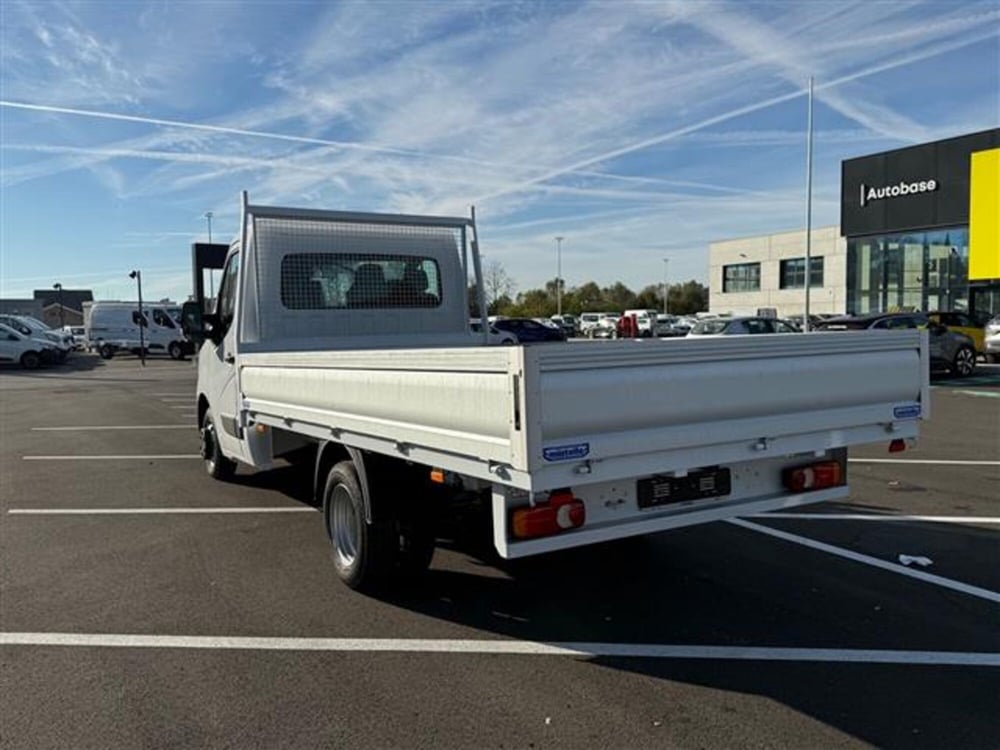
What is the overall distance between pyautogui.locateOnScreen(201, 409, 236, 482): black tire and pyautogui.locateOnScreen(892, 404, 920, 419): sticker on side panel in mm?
6485

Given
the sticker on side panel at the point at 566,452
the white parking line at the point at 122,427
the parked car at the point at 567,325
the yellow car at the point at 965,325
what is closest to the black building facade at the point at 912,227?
the yellow car at the point at 965,325

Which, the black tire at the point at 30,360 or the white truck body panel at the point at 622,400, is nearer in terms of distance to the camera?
the white truck body panel at the point at 622,400

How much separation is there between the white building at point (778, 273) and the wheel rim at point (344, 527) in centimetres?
4630

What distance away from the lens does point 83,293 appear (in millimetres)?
127938

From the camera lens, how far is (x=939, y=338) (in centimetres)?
1978

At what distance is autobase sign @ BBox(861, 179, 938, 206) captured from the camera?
124 feet

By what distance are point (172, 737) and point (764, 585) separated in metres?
3.58

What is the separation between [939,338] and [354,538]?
19168mm

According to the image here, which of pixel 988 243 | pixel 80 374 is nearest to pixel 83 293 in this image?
pixel 80 374

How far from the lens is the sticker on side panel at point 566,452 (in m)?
3.26

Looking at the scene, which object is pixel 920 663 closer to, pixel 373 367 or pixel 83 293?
pixel 373 367

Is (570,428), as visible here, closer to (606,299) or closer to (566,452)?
(566,452)

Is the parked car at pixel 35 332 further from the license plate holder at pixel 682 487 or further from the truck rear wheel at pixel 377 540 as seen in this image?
the license plate holder at pixel 682 487

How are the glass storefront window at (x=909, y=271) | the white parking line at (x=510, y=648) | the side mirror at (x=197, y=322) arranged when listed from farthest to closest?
the glass storefront window at (x=909, y=271)
the side mirror at (x=197, y=322)
the white parking line at (x=510, y=648)
